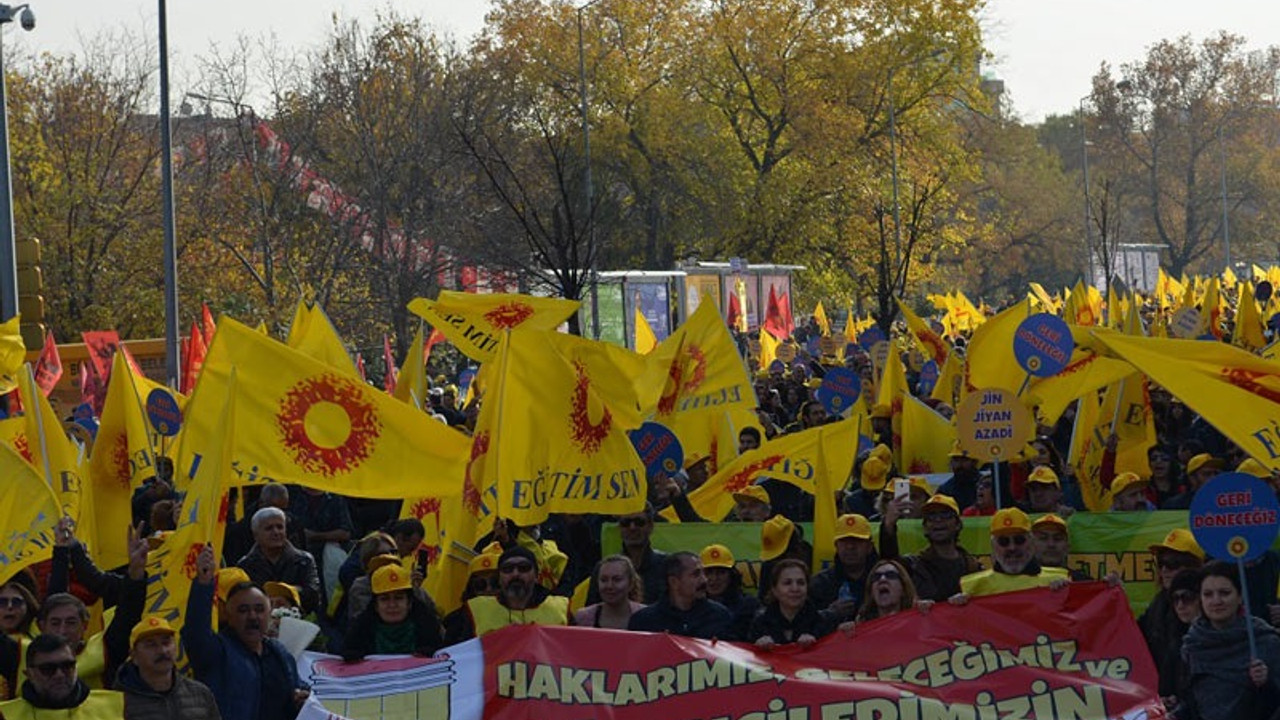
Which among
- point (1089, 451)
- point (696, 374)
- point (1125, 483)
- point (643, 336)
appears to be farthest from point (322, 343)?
point (643, 336)

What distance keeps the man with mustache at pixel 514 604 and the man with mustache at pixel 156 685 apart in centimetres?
192

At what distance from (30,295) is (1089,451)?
10223mm

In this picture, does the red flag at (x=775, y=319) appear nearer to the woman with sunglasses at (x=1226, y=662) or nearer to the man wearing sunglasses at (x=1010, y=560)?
the man wearing sunglasses at (x=1010, y=560)

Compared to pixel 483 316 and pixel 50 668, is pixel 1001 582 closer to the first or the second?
pixel 50 668

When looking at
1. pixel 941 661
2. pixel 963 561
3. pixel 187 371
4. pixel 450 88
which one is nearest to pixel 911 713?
pixel 941 661

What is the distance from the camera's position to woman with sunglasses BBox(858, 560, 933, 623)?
9477 mm

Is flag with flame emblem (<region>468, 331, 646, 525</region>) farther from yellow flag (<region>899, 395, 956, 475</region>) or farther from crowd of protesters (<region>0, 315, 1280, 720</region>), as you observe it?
yellow flag (<region>899, 395, 956, 475</region>)

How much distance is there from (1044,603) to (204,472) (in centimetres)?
343

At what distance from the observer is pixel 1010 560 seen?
9883 mm

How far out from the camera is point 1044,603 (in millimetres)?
9242

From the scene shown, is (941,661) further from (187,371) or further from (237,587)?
(187,371)

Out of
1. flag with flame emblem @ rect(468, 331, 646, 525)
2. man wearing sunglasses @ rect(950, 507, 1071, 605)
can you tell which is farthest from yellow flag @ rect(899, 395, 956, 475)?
man wearing sunglasses @ rect(950, 507, 1071, 605)

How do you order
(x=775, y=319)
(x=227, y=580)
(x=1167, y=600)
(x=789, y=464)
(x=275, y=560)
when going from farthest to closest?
(x=775, y=319)
(x=789, y=464)
(x=275, y=560)
(x=1167, y=600)
(x=227, y=580)

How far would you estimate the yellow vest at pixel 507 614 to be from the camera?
10000mm
